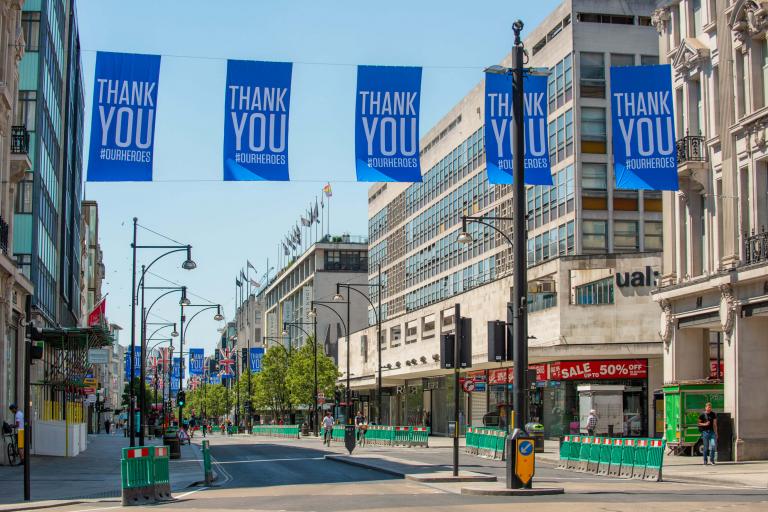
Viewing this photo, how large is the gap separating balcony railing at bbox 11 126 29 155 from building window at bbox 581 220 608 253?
30.8 m

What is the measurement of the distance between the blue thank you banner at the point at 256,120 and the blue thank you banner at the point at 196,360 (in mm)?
101333

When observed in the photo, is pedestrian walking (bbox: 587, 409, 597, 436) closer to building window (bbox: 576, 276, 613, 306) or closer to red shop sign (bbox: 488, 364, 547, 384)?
building window (bbox: 576, 276, 613, 306)

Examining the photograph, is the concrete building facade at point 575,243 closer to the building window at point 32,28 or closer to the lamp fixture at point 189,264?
the lamp fixture at point 189,264

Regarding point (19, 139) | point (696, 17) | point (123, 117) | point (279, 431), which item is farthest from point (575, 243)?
point (123, 117)

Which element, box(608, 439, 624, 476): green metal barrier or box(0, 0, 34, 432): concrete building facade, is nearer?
box(608, 439, 624, 476): green metal barrier

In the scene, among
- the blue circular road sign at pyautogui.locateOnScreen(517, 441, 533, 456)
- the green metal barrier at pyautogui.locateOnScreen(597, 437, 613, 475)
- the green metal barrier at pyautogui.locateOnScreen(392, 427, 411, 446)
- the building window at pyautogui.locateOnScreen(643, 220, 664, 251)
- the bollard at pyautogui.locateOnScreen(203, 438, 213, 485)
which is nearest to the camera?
the blue circular road sign at pyautogui.locateOnScreen(517, 441, 533, 456)

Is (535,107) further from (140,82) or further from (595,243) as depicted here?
(595,243)

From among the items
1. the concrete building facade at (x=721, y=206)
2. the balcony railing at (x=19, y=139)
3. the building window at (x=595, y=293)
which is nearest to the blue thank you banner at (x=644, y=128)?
the concrete building facade at (x=721, y=206)

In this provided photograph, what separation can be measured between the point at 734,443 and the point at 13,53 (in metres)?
27.5

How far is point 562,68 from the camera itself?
2410 inches

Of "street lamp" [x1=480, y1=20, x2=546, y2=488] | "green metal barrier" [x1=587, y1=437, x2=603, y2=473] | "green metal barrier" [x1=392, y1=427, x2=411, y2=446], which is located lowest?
"green metal barrier" [x1=392, y1=427, x2=411, y2=446]

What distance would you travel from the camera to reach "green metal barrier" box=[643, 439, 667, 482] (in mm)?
26375

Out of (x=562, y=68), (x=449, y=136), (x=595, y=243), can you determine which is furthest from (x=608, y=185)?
(x=449, y=136)

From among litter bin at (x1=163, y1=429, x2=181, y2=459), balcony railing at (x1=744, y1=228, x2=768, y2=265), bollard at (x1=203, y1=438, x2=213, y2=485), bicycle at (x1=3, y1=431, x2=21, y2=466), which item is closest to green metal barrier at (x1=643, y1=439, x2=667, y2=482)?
balcony railing at (x1=744, y1=228, x2=768, y2=265)
